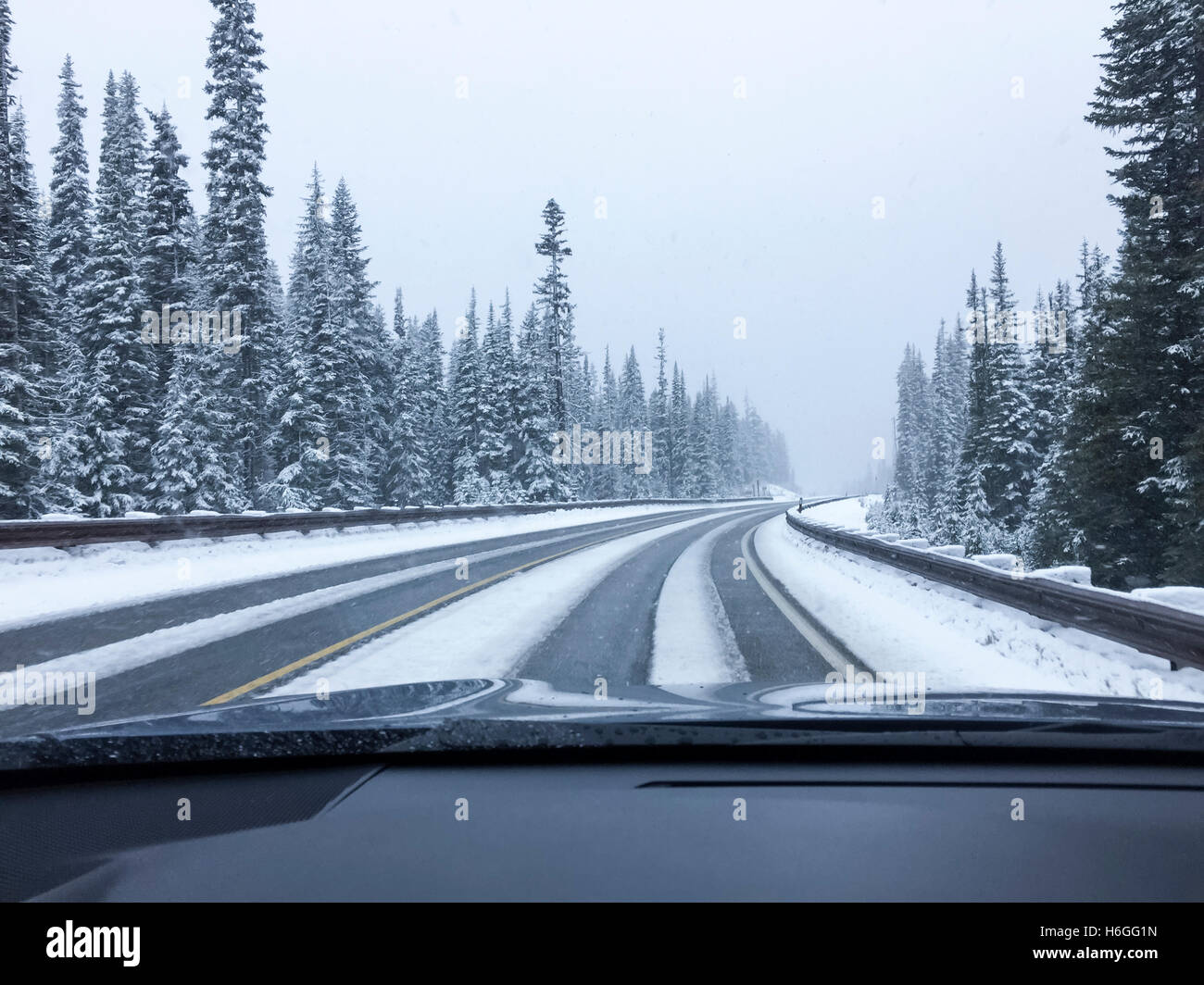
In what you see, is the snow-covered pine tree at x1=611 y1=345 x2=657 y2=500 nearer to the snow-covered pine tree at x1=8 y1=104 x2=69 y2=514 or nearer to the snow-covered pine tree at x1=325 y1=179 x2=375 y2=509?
the snow-covered pine tree at x1=325 y1=179 x2=375 y2=509

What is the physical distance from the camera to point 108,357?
28.3 m

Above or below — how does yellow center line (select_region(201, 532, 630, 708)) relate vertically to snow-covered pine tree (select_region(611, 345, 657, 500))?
below

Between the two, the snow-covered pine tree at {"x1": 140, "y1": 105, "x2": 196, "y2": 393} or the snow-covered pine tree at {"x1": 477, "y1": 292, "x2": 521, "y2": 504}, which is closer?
the snow-covered pine tree at {"x1": 140, "y1": 105, "x2": 196, "y2": 393}

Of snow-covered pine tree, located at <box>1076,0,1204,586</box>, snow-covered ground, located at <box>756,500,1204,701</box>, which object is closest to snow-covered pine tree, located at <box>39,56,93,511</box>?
snow-covered ground, located at <box>756,500,1204,701</box>

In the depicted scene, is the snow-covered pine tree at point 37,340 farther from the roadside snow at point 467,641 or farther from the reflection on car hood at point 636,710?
the reflection on car hood at point 636,710

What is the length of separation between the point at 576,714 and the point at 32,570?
41.9ft

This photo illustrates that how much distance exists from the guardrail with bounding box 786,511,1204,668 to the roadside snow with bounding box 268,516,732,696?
16.3 ft

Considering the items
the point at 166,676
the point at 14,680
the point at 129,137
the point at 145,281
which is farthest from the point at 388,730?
the point at 129,137

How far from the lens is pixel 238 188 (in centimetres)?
2744

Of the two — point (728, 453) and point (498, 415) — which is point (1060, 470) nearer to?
point (498, 415)

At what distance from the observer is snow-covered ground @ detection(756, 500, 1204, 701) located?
A: 6.01 metres

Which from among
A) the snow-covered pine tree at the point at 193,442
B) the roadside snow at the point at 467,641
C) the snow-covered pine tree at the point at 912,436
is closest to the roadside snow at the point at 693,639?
the roadside snow at the point at 467,641

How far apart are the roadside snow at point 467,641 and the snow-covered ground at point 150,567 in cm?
420
